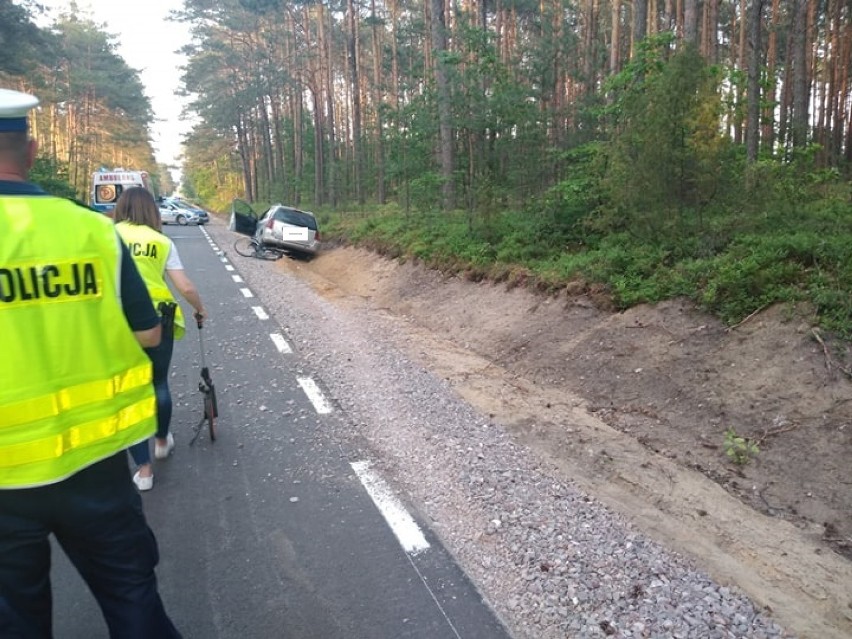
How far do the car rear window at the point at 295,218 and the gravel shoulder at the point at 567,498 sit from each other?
11231mm

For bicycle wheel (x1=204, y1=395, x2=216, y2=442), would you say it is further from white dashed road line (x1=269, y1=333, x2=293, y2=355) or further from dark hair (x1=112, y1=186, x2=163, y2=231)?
white dashed road line (x1=269, y1=333, x2=293, y2=355)

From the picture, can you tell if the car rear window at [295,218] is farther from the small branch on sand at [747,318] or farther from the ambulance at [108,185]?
the small branch on sand at [747,318]

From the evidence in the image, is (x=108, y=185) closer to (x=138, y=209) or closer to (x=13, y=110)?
(x=138, y=209)

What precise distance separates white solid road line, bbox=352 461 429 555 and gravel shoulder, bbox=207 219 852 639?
0.12 m

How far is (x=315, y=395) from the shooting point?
20.1 ft

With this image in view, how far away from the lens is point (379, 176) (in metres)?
25.6

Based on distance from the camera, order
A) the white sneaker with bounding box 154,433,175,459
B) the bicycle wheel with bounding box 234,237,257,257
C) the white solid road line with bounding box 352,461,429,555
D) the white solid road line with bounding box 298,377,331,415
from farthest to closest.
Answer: the bicycle wheel with bounding box 234,237,257,257, the white solid road line with bounding box 298,377,331,415, the white sneaker with bounding box 154,433,175,459, the white solid road line with bounding box 352,461,429,555

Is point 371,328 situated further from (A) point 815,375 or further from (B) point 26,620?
(B) point 26,620

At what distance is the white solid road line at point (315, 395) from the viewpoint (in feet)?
18.7

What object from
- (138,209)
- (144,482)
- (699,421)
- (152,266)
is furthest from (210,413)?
(699,421)

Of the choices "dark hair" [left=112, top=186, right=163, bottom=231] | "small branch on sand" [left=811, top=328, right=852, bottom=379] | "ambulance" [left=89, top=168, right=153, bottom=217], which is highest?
"ambulance" [left=89, top=168, right=153, bottom=217]

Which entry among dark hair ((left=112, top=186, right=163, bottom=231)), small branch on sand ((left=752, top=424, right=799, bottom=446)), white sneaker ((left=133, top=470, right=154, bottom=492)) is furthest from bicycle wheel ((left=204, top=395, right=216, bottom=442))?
small branch on sand ((left=752, top=424, right=799, bottom=446))

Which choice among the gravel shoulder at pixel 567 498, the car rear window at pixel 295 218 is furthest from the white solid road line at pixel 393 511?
the car rear window at pixel 295 218

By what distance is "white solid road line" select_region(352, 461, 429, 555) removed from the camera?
354cm
